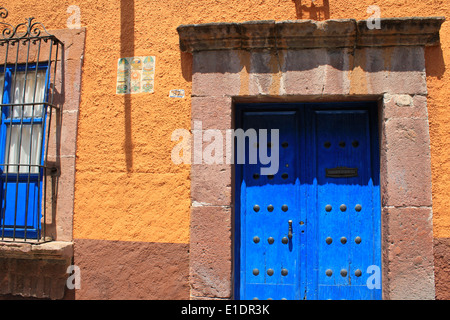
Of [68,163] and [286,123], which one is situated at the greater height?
[286,123]

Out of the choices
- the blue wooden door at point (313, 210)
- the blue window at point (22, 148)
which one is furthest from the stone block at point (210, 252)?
the blue window at point (22, 148)

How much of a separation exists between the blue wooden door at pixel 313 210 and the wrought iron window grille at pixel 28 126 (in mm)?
1818

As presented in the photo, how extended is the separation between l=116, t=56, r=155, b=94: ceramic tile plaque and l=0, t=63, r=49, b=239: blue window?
2.38 feet

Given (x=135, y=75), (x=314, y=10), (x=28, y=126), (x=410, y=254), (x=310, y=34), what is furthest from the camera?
(x=28, y=126)

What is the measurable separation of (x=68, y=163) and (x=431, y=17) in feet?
11.1

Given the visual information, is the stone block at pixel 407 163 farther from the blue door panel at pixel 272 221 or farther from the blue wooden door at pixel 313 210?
the blue door panel at pixel 272 221

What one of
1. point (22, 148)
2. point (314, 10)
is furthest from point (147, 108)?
point (314, 10)

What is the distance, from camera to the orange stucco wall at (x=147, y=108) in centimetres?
297

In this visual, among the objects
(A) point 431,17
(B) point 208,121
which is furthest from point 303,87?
(A) point 431,17

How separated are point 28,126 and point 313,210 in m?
2.90

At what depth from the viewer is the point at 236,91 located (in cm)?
298

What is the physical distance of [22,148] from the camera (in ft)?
11.0

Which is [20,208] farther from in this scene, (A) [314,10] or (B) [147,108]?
(A) [314,10]

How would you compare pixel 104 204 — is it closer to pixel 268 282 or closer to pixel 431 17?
pixel 268 282
